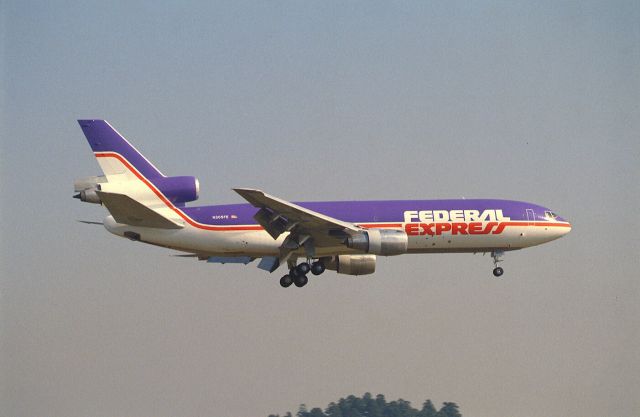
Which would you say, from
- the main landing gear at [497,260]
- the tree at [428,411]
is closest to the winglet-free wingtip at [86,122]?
the main landing gear at [497,260]

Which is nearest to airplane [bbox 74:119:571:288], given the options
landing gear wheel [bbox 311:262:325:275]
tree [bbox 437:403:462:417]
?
landing gear wheel [bbox 311:262:325:275]

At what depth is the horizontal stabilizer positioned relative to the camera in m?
54.6

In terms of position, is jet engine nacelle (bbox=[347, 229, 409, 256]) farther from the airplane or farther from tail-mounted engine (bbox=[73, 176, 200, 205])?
tail-mounted engine (bbox=[73, 176, 200, 205])

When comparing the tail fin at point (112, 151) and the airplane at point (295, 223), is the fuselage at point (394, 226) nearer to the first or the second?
the airplane at point (295, 223)

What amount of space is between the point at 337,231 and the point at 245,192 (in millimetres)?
7333

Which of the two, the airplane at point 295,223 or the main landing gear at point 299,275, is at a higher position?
the airplane at point 295,223

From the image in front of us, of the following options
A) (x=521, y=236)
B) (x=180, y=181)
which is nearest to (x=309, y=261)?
(x=180, y=181)

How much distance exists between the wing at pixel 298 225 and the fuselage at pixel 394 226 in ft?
2.82

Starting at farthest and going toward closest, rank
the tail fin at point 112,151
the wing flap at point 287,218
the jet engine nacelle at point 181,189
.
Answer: the tail fin at point 112,151 < the jet engine nacelle at point 181,189 < the wing flap at point 287,218

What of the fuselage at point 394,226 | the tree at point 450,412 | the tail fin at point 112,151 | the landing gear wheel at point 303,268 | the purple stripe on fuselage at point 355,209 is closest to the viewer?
the fuselage at point 394,226

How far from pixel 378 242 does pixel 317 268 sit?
5.90 m

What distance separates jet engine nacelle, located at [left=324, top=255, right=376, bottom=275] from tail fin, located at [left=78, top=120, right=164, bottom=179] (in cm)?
1141

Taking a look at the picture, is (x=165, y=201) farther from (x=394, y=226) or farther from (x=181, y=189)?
(x=394, y=226)

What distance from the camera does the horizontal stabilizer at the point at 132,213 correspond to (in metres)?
54.6
